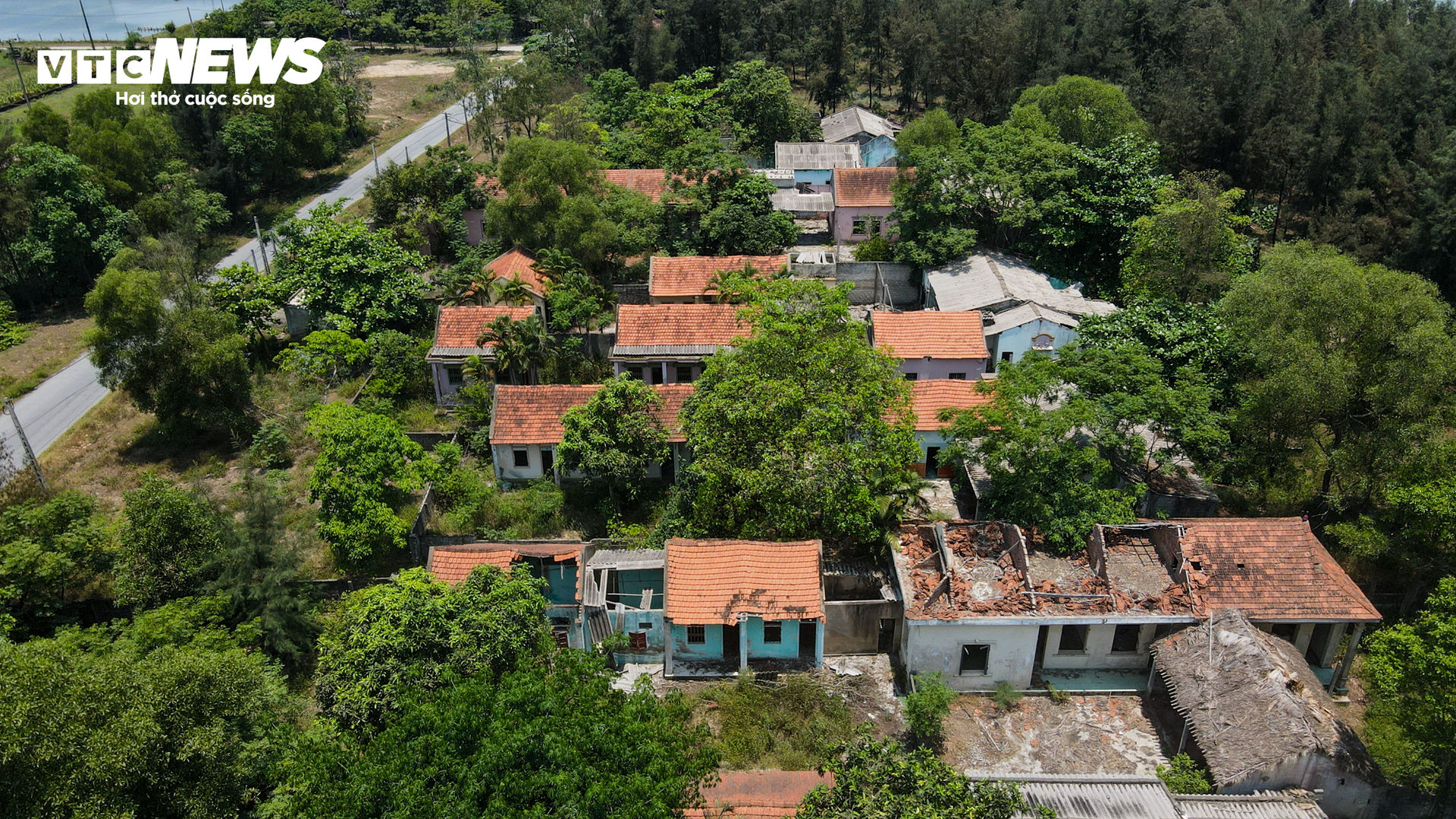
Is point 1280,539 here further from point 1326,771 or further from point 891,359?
point 891,359

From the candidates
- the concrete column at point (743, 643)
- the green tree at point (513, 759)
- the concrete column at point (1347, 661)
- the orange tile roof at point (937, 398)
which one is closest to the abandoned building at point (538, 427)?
the orange tile roof at point (937, 398)

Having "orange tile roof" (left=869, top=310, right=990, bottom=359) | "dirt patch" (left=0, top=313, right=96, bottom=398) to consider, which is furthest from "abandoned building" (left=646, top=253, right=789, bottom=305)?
"dirt patch" (left=0, top=313, right=96, bottom=398)

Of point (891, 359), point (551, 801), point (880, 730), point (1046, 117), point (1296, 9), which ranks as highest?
point (1296, 9)

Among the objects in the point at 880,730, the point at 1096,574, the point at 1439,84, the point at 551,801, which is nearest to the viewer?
the point at 551,801

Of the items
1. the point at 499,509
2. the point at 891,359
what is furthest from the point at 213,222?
the point at 891,359

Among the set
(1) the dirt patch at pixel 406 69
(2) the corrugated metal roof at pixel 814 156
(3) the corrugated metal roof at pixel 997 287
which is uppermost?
(1) the dirt patch at pixel 406 69

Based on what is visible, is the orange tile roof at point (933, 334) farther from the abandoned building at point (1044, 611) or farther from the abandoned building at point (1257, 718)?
the abandoned building at point (1257, 718)
